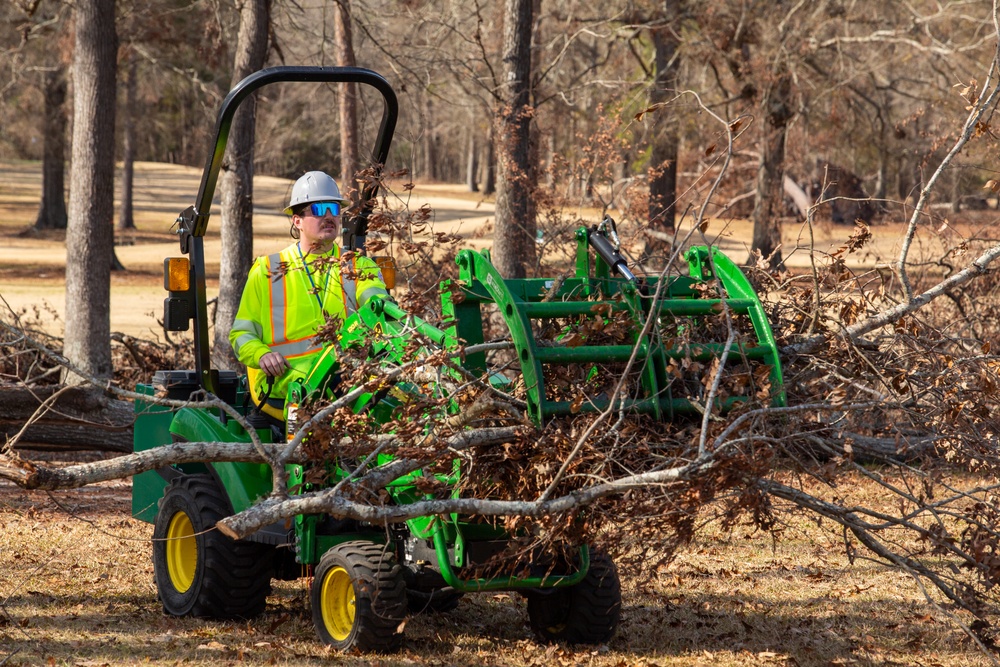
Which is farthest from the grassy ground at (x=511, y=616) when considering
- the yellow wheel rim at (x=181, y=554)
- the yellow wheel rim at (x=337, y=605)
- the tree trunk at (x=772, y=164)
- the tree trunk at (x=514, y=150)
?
the tree trunk at (x=772, y=164)

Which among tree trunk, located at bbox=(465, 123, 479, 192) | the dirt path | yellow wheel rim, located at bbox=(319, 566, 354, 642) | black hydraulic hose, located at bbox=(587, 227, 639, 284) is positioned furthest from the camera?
tree trunk, located at bbox=(465, 123, 479, 192)

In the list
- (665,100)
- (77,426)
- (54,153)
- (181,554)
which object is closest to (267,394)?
(181,554)

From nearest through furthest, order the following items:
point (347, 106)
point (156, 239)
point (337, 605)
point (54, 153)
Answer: point (337, 605) → point (347, 106) → point (54, 153) → point (156, 239)

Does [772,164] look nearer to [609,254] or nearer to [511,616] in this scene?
[511,616]

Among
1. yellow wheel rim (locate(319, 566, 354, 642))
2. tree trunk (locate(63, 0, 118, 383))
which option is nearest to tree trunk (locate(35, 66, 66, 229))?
tree trunk (locate(63, 0, 118, 383))

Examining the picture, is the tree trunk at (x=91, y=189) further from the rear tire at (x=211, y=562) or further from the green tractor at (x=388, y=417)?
the rear tire at (x=211, y=562)

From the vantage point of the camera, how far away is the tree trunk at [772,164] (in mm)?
20359

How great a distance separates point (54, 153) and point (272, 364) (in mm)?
32769

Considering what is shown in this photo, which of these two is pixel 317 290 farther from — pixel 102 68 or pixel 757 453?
pixel 102 68

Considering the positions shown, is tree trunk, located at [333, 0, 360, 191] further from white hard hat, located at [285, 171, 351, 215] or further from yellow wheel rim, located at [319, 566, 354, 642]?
yellow wheel rim, located at [319, 566, 354, 642]

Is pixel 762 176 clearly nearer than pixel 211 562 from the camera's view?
No

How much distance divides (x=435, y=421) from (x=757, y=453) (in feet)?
4.33

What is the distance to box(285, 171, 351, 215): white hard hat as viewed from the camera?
19.8 ft

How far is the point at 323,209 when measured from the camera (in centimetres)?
603
